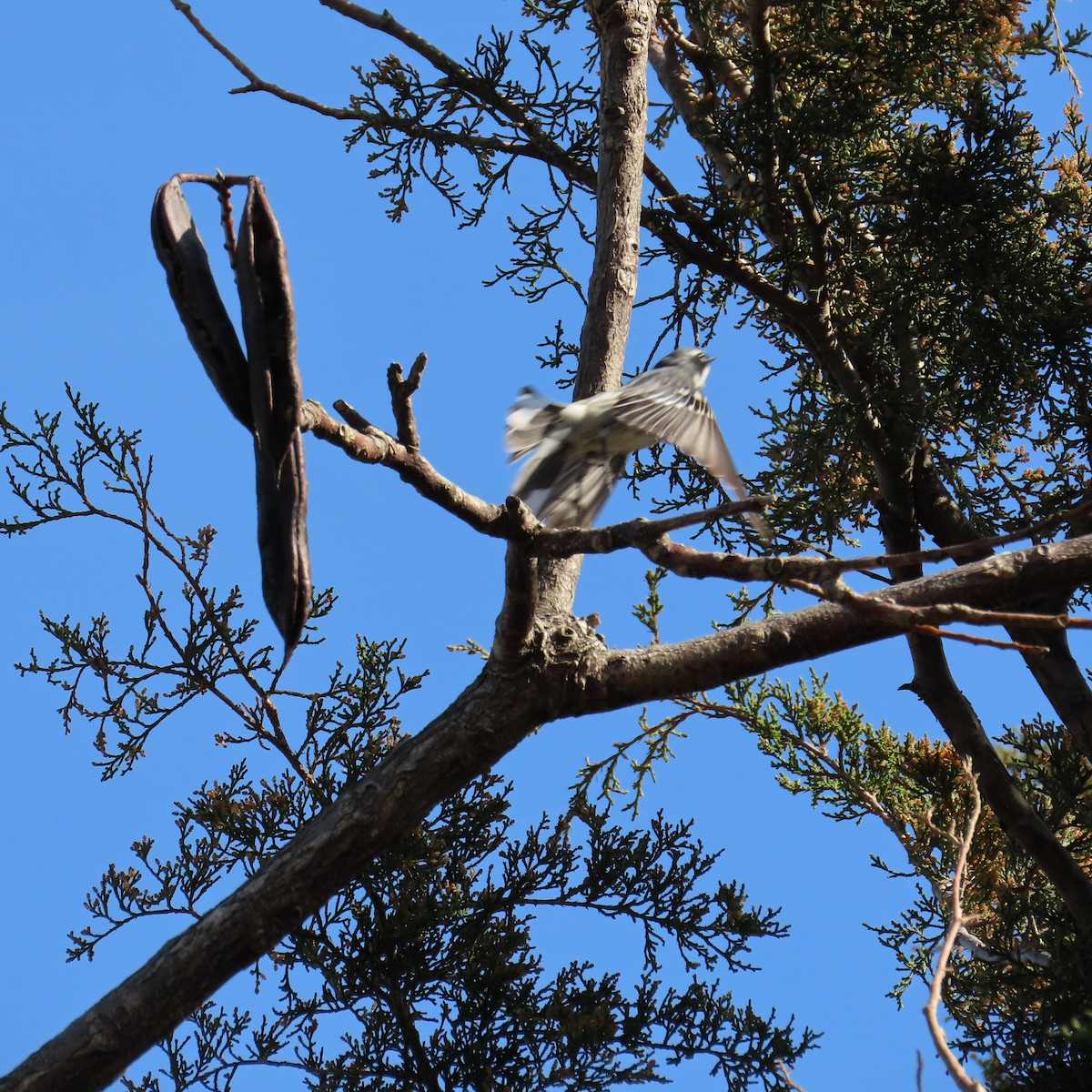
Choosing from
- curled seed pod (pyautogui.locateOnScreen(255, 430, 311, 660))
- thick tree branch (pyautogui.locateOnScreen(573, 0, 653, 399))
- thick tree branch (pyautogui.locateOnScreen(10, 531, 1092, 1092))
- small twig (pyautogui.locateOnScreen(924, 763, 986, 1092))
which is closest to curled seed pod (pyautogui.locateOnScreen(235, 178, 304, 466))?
curled seed pod (pyautogui.locateOnScreen(255, 430, 311, 660))

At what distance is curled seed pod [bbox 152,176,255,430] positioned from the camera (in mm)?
1525

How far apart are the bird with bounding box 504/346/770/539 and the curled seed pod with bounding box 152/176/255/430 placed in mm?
1299

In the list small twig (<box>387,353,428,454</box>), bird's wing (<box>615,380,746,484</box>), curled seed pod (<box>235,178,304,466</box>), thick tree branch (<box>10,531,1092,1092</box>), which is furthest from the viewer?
bird's wing (<box>615,380,746,484</box>)

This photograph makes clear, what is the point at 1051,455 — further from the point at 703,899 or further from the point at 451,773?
the point at 451,773

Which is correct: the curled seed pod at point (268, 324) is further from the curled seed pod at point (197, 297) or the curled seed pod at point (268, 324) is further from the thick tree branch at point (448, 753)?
the thick tree branch at point (448, 753)

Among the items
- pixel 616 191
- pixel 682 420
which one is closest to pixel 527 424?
pixel 682 420

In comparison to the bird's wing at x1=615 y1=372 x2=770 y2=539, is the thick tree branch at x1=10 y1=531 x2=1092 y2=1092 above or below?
below

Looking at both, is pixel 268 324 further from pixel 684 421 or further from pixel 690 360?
pixel 690 360

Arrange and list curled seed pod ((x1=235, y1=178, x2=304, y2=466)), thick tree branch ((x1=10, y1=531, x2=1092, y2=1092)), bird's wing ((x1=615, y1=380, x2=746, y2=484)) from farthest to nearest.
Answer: bird's wing ((x1=615, y1=380, x2=746, y2=484)) < thick tree branch ((x1=10, y1=531, x2=1092, y2=1092)) < curled seed pod ((x1=235, y1=178, x2=304, y2=466))

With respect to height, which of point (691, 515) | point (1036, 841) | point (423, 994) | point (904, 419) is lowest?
point (423, 994)

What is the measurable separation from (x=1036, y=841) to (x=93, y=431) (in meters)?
2.45

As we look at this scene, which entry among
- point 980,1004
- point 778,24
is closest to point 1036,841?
point 980,1004

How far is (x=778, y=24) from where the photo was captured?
324 cm

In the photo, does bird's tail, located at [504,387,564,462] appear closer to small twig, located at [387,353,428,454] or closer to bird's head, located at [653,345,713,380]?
bird's head, located at [653,345,713,380]
